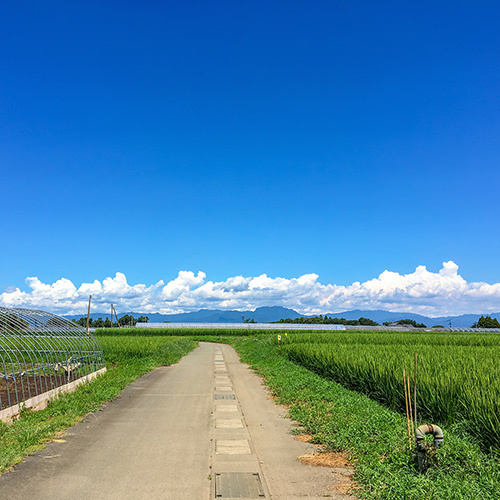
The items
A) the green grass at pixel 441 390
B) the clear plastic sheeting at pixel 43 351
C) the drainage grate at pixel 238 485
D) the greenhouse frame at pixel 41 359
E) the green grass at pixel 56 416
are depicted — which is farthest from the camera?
the clear plastic sheeting at pixel 43 351

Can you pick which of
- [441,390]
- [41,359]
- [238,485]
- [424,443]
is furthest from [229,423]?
[41,359]

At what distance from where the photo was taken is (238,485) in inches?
228

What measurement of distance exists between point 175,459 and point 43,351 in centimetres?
1255

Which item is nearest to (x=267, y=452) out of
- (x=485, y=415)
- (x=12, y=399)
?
(x=485, y=415)

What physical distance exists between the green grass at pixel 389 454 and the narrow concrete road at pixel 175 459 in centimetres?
50

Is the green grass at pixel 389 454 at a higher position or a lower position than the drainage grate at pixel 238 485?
higher

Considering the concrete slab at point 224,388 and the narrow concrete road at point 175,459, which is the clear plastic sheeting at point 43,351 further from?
the concrete slab at point 224,388

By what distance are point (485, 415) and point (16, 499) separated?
285 inches

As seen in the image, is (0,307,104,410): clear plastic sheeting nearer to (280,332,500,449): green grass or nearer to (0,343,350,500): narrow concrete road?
(0,343,350,500): narrow concrete road

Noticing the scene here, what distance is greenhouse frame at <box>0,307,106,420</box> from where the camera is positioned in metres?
11.1

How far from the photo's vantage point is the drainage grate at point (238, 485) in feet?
18.0

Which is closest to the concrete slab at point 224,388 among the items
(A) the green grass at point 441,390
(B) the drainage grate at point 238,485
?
(A) the green grass at point 441,390

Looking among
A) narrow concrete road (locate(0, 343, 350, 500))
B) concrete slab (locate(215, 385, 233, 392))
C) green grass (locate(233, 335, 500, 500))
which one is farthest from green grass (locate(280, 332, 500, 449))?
concrete slab (locate(215, 385, 233, 392))

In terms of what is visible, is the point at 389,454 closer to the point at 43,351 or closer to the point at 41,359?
the point at 41,359
